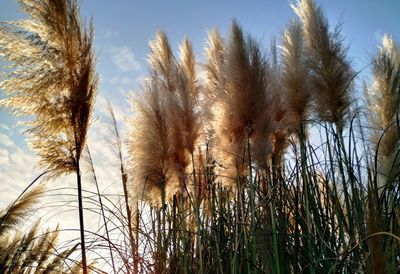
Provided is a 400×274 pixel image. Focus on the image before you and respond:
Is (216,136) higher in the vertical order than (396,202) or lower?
higher

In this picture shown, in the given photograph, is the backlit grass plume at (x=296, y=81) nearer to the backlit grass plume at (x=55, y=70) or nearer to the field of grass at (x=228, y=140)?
the field of grass at (x=228, y=140)

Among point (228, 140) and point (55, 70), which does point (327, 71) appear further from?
point (55, 70)

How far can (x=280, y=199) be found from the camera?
2957 millimetres

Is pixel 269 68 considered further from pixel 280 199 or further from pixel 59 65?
pixel 59 65

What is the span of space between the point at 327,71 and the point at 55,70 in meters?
2.35

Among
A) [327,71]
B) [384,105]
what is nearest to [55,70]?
[327,71]

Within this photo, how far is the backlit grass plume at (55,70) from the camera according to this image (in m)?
3.88

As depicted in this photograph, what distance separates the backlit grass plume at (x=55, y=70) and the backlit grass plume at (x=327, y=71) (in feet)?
6.41

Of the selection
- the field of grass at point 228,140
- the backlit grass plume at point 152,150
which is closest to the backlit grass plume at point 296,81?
the field of grass at point 228,140

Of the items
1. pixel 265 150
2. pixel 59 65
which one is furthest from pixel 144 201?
pixel 59 65

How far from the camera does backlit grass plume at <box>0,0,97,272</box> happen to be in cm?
388

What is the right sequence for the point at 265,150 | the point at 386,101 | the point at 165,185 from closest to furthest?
the point at 265,150 < the point at 165,185 < the point at 386,101

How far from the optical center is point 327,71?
3332 mm

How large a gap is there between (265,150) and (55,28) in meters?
2.19
